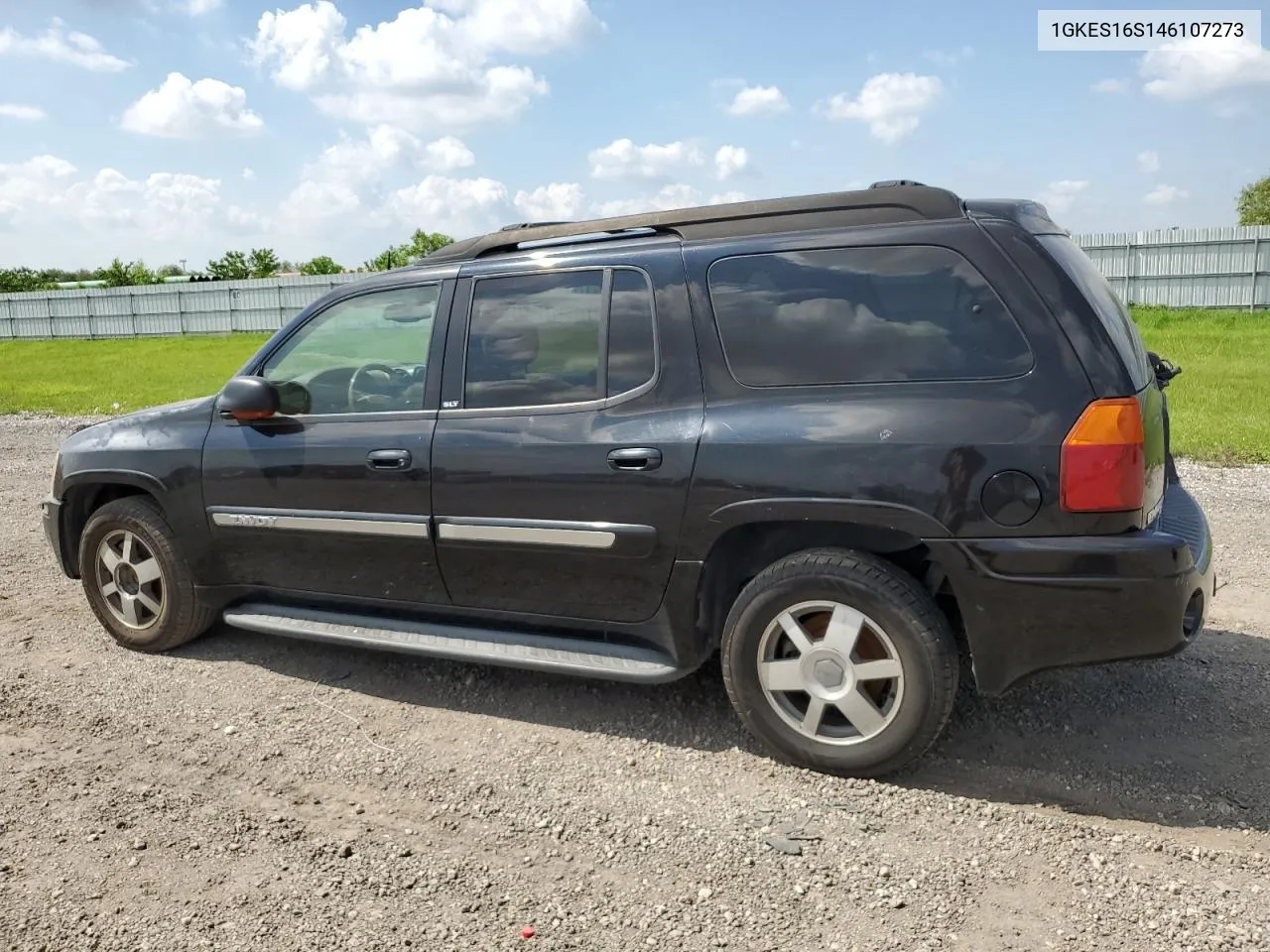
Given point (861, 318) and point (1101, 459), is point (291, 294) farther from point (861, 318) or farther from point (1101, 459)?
point (1101, 459)

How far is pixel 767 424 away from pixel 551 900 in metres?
1.62

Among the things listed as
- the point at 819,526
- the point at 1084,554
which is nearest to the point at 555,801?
the point at 819,526

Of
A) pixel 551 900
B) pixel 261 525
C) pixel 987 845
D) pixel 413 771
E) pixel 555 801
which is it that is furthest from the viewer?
pixel 261 525

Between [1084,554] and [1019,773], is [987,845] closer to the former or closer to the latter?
[1019,773]

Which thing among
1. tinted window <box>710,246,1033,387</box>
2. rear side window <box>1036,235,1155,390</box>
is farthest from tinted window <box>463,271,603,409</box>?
rear side window <box>1036,235,1155,390</box>

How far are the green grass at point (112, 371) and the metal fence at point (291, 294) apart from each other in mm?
1160

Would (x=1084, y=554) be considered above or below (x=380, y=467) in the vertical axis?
below

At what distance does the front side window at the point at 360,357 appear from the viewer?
4336mm

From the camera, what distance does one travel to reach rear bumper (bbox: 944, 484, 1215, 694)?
10.5ft

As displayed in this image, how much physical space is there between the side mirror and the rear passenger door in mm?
807

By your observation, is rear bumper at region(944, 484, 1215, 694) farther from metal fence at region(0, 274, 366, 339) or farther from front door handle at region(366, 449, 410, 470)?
metal fence at region(0, 274, 366, 339)

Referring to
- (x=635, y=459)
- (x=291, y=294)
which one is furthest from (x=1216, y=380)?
(x=291, y=294)

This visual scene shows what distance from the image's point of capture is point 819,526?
359 centimetres

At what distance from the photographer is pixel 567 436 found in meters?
3.87
